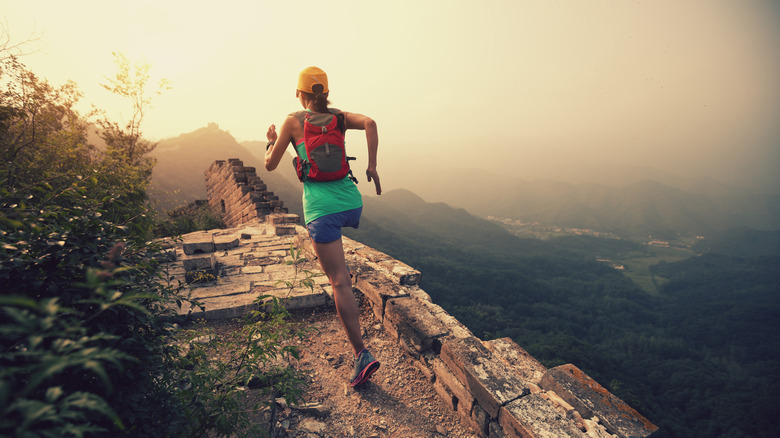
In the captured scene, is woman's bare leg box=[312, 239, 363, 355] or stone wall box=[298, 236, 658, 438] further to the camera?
woman's bare leg box=[312, 239, 363, 355]

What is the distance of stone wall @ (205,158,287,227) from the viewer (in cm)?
727

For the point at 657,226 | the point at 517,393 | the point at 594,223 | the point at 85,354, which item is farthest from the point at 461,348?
the point at 657,226

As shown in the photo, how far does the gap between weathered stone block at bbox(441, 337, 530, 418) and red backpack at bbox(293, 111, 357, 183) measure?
1.57 meters

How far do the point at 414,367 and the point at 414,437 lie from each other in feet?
1.96

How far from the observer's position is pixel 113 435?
40.5 inches

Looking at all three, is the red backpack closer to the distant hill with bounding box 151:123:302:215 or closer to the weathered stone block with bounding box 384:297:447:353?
the weathered stone block with bounding box 384:297:447:353

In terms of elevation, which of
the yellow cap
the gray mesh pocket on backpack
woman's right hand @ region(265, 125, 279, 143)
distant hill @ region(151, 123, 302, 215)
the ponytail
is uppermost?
the yellow cap

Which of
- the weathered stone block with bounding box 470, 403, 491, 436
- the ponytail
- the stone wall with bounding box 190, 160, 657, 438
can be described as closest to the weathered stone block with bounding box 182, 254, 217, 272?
the stone wall with bounding box 190, 160, 657, 438

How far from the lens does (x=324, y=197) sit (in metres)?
1.96

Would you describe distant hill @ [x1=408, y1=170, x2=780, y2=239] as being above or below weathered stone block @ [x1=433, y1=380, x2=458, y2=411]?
below

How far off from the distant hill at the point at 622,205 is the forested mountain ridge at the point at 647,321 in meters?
53.3

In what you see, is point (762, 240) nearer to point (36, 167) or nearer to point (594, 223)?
point (594, 223)

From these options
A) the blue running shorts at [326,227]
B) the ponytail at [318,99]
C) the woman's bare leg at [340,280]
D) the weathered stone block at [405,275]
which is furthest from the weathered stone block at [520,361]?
the ponytail at [318,99]

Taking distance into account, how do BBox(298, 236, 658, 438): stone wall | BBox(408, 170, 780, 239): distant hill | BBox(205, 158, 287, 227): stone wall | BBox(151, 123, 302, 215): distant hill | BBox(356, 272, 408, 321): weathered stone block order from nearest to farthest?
1. BBox(298, 236, 658, 438): stone wall
2. BBox(356, 272, 408, 321): weathered stone block
3. BBox(205, 158, 287, 227): stone wall
4. BBox(151, 123, 302, 215): distant hill
5. BBox(408, 170, 780, 239): distant hill
